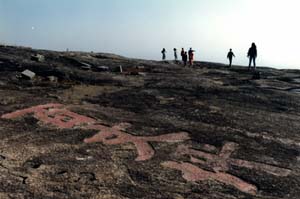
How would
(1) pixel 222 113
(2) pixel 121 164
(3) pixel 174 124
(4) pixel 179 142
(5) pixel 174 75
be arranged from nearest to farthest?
(2) pixel 121 164
(4) pixel 179 142
(3) pixel 174 124
(1) pixel 222 113
(5) pixel 174 75

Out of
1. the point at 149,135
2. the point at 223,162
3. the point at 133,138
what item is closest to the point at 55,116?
the point at 133,138

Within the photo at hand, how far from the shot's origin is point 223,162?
22.7 metres

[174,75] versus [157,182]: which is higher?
[174,75]

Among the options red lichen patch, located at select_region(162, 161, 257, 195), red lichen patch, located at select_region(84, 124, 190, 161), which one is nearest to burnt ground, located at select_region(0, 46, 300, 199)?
Result: red lichen patch, located at select_region(162, 161, 257, 195)

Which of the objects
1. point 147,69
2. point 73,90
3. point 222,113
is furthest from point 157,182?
point 147,69

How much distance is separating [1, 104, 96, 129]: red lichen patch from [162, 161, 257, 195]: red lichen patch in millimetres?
6594

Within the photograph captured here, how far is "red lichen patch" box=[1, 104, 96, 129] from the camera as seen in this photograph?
25373 mm

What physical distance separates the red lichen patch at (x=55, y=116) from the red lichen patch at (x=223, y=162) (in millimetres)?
6056

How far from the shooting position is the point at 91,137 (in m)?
23.8

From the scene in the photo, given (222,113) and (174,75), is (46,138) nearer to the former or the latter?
(222,113)

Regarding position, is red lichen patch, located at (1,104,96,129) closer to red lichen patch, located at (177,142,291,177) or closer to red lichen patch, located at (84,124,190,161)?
red lichen patch, located at (84,124,190,161)

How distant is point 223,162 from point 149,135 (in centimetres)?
448

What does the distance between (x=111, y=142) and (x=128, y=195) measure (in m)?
5.74

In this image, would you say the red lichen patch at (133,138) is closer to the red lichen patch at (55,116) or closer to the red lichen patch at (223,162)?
the red lichen patch at (55,116)
